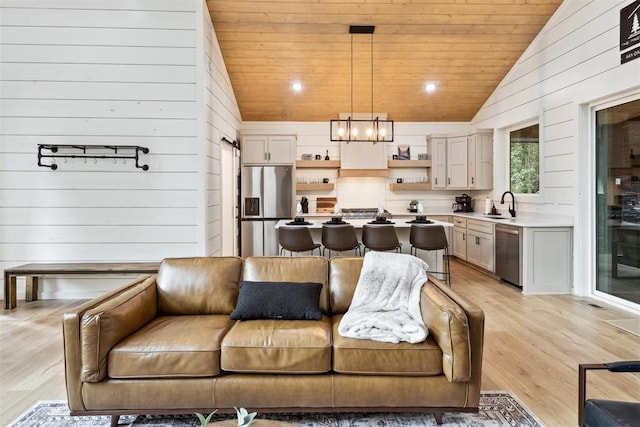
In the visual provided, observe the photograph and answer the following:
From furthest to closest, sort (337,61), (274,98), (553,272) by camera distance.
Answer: (274,98)
(337,61)
(553,272)

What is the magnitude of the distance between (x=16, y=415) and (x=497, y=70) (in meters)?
7.02

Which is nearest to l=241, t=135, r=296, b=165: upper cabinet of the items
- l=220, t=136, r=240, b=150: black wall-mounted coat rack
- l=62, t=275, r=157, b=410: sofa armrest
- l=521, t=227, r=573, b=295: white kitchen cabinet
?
l=220, t=136, r=240, b=150: black wall-mounted coat rack

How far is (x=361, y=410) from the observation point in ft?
6.89

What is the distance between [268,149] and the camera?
7.15 metres

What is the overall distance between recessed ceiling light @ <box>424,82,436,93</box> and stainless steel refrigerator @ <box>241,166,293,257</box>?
2864 mm

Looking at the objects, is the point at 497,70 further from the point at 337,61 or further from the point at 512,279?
the point at 512,279

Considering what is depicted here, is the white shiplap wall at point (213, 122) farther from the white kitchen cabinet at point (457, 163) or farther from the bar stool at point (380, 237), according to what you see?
the white kitchen cabinet at point (457, 163)

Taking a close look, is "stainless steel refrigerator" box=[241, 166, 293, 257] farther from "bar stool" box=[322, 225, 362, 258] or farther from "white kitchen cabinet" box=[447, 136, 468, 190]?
"white kitchen cabinet" box=[447, 136, 468, 190]

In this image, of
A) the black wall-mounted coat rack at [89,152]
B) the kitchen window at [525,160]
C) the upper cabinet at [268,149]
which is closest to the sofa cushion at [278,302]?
the black wall-mounted coat rack at [89,152]

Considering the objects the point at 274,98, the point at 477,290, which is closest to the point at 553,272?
the point at 477,290

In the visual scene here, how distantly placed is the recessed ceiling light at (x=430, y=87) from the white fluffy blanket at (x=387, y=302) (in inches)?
189

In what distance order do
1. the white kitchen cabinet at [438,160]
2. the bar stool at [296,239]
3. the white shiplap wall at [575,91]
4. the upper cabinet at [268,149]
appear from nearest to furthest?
the white shiplap wall at [575,91], the bar stool at [296,239], the upper cabinet at [268,149], the white kitchen cabinet at [438,160]

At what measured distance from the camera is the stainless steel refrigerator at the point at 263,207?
6914 mm

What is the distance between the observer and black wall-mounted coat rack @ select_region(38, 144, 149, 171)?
4.48 metres
